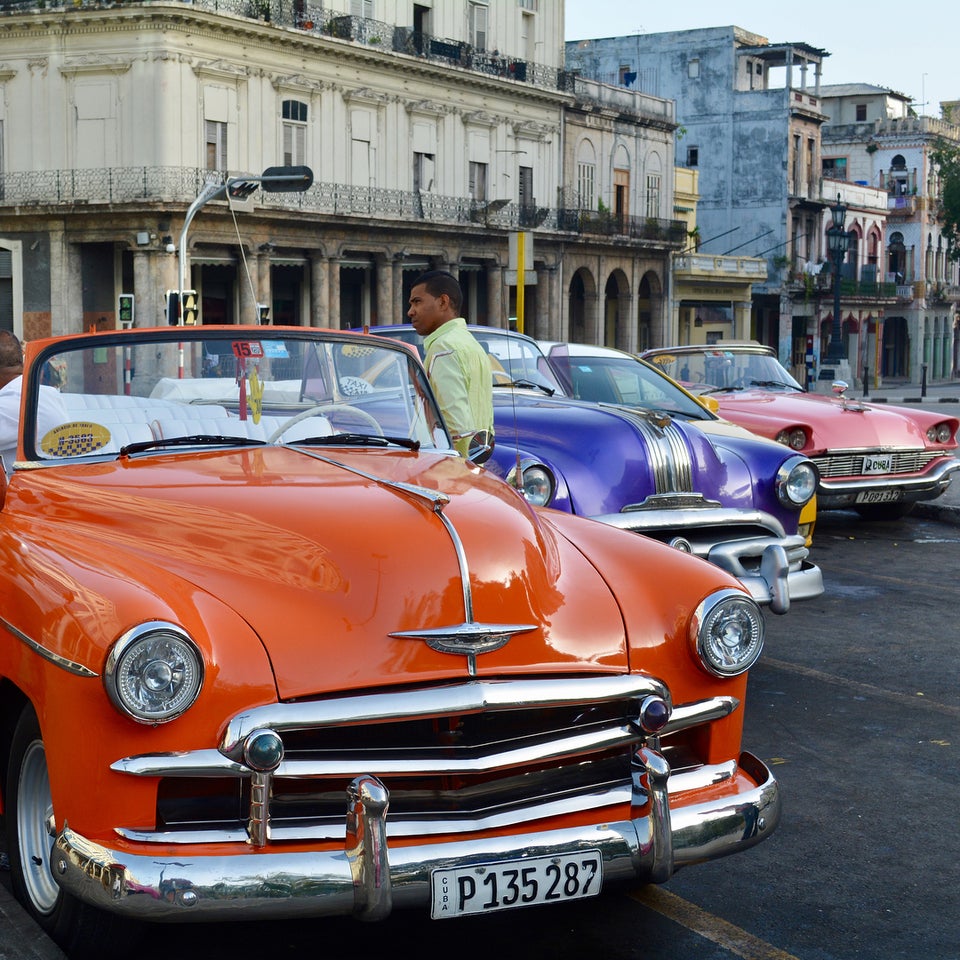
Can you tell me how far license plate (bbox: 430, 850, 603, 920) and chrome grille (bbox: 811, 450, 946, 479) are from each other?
8493 mm

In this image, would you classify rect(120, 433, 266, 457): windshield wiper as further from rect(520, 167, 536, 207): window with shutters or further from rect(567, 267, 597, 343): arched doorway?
rect(567, 267, 597, 343): arched doorway

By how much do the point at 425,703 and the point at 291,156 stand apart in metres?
37.3

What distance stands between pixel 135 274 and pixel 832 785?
32396 mm

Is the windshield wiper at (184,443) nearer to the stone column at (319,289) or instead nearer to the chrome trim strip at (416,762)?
the chrome trim strip at (416,762)

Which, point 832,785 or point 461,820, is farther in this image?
point 832,785

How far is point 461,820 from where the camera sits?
11.7 feet

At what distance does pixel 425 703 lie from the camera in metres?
3.51

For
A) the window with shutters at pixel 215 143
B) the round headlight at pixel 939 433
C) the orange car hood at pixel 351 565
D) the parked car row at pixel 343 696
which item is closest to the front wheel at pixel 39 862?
the parked car row at pixel 343 696

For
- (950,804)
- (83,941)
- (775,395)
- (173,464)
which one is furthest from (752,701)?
(775,395)

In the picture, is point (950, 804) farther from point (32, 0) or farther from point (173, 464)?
point (32, 0)

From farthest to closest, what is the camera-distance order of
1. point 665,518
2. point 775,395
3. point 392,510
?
point 775,395 < point 665,518 < point 392,510

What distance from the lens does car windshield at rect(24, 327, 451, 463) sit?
503cm

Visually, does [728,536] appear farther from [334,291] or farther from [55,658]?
[334,291]

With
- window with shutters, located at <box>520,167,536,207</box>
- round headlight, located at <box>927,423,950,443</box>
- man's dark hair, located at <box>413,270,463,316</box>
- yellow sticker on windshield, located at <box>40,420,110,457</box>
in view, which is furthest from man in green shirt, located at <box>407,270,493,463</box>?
window with shutters, located at <box>520,167,536,207</box>
